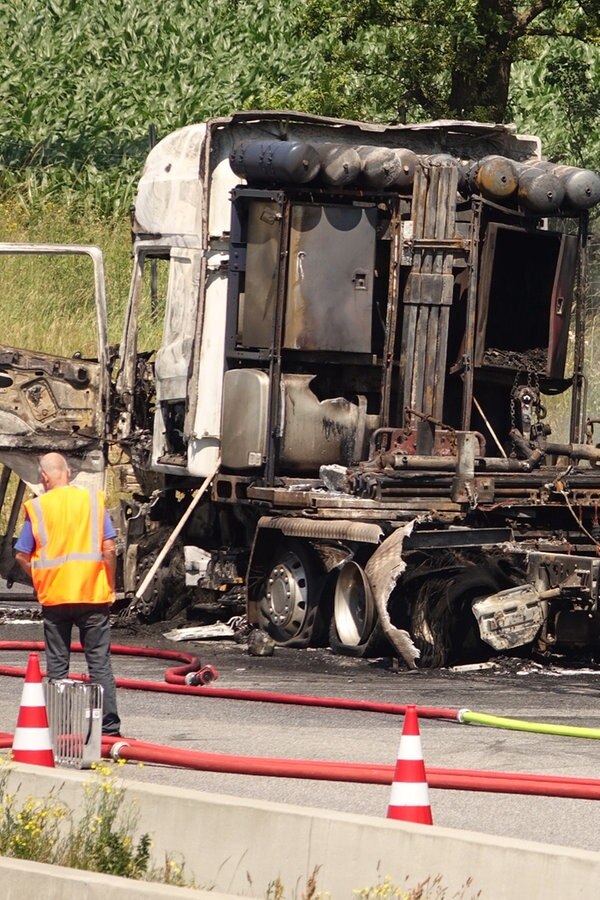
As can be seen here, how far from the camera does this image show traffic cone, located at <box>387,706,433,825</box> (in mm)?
7422

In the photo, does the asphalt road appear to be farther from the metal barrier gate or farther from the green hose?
the metal barrier gate

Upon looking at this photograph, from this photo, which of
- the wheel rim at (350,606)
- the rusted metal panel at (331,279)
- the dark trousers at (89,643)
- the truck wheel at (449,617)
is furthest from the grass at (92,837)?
the rusted metal panel at (331,279)

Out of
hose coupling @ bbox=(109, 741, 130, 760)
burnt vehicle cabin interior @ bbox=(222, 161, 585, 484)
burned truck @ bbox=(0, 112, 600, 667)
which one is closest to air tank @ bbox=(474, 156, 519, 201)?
burned truck @ bbox=(0, 112, 600, 667)

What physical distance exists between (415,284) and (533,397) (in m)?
1.57

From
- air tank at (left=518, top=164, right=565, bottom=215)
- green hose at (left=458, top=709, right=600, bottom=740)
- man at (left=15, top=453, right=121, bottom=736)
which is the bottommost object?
green hose at (left=458, top=709, right=600, bottom=740)

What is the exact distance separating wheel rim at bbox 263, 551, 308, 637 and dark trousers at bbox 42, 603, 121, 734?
16.3 feet

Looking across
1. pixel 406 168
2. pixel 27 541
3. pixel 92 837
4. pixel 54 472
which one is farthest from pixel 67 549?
pixel 406 168

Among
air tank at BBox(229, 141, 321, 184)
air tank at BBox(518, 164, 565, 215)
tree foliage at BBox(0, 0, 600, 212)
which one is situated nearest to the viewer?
air tank at BBox(229, 141, 321, 184)

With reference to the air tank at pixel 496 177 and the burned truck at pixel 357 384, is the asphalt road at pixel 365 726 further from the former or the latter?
the air tank at pixel 496 177

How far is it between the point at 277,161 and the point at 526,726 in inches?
235

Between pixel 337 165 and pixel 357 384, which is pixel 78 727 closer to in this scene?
pixel 337 165

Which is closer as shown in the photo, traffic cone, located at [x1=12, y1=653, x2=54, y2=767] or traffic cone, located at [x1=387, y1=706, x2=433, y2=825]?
traffic cone, located at [x1=387, y1=706, x2=433, y2=825]

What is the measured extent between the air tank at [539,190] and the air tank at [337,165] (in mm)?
1319

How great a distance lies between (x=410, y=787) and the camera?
24.5ft
